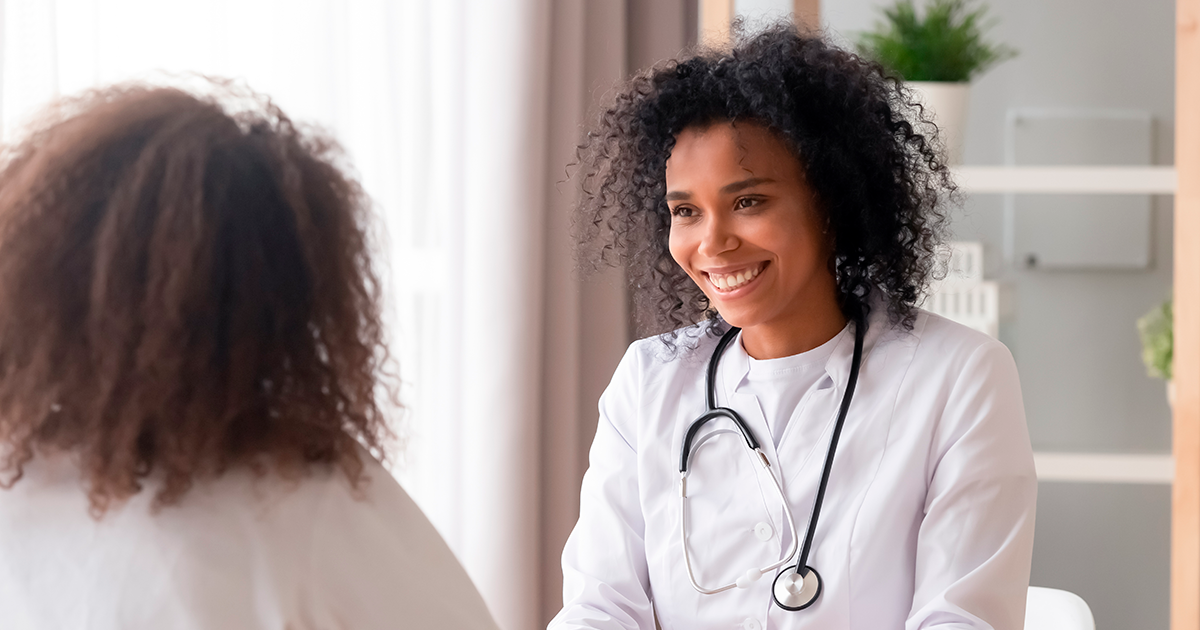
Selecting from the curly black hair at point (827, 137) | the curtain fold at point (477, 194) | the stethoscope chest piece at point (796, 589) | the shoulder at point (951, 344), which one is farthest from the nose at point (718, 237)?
the curtain fold at point (477, 194)

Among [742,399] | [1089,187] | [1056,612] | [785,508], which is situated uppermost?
[1089,187]

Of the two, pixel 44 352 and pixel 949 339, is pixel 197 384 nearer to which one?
pixel 44 352

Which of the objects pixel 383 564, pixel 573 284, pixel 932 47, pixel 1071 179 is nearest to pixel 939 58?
pixel 932 47

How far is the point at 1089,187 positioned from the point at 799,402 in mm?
845

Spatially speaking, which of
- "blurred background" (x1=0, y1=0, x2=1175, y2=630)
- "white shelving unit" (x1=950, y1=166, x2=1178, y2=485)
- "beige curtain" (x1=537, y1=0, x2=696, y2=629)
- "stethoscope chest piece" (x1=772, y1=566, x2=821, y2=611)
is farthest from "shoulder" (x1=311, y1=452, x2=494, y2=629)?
"white shelving unit" (x1=950, y1=166, x2=1178, y2=485)

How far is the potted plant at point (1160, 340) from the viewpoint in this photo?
189cm

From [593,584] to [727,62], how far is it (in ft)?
2.27

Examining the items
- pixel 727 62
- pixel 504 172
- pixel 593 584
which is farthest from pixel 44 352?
pixel 504 172

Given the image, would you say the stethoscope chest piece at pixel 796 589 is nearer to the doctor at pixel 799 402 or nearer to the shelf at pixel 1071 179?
the doctor at pixel 799 402

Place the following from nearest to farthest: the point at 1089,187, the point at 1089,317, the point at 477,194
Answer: the point at 1089,187, the point at 477,194, the point at 1089,317

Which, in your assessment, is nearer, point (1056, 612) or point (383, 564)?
point (383, 564)

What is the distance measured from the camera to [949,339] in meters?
1.26

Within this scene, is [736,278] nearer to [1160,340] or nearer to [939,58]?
[939,58]

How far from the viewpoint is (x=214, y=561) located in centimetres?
67
